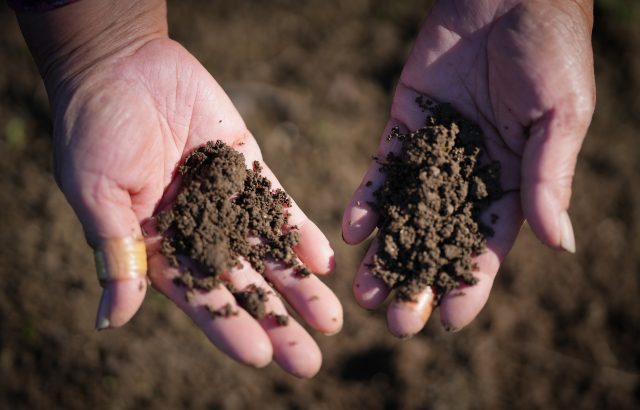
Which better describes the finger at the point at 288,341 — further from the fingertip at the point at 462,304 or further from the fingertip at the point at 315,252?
the fingertip at the point at 462,304

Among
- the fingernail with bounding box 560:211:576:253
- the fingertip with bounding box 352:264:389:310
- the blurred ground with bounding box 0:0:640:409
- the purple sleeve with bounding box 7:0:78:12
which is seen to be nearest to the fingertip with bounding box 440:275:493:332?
the fingertip with bounding box 352:264:389:310

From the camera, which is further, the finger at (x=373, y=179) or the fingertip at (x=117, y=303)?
the finger at (x=373, y=179)

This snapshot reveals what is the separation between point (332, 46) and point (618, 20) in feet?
9.62

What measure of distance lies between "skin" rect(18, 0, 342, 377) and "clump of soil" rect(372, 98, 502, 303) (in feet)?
1.33

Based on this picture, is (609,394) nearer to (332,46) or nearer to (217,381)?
(217,381)

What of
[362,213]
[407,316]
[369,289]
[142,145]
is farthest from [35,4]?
[407,316]

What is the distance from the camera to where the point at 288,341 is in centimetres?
248

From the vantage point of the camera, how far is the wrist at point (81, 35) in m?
3.01

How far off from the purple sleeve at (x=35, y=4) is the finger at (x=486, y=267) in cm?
275

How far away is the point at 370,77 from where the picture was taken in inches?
199

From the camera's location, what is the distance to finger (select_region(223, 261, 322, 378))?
2.44 metres

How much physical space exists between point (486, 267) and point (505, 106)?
925mm

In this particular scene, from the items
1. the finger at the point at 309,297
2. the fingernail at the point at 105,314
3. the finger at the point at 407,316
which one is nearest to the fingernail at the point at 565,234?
the finger at the point at 407,316

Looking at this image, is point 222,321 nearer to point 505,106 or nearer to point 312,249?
point 312,249
